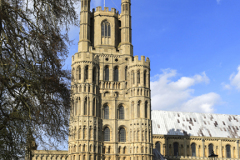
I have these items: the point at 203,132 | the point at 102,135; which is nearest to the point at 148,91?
the point at 102,135

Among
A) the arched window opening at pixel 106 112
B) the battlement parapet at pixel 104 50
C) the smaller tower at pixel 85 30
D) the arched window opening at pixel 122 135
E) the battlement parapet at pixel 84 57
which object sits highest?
the smaller tower at pixel 85 30

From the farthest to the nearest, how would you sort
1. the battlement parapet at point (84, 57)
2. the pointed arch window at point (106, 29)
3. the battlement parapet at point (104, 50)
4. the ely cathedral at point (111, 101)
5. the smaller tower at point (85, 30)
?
1. the pointed arch window at point (106, 29)
2. the battlement parapet at point (104, 50)
3. the smaller tower at point (85, 30)
4. the battlement parapet at point (84, 57)
5. the ely cathedral at point (111, 101)

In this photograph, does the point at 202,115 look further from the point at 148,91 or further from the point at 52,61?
the point at 52,61

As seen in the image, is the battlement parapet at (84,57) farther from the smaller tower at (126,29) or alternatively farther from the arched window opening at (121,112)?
the arched window opening at (121,112)

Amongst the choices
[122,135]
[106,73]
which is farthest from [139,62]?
[122,135]

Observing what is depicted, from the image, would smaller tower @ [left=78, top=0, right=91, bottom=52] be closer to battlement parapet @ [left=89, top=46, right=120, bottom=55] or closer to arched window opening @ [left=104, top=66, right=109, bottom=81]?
battlement parapet @ [left=89, top=46, right=120, bottom=55]

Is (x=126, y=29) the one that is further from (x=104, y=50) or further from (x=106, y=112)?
(x=106, y=112)

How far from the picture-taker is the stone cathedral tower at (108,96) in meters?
54.6

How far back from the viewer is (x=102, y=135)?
185 feet

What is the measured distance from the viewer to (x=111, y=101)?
58.3m

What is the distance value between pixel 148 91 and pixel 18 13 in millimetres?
45251

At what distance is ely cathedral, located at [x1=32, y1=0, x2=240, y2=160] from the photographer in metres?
54.8

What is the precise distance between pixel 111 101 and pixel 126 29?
1437cm

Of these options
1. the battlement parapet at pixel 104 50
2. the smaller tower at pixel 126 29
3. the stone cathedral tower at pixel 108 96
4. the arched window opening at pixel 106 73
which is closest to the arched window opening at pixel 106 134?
the stone cathedral tower at pixel 108 96
